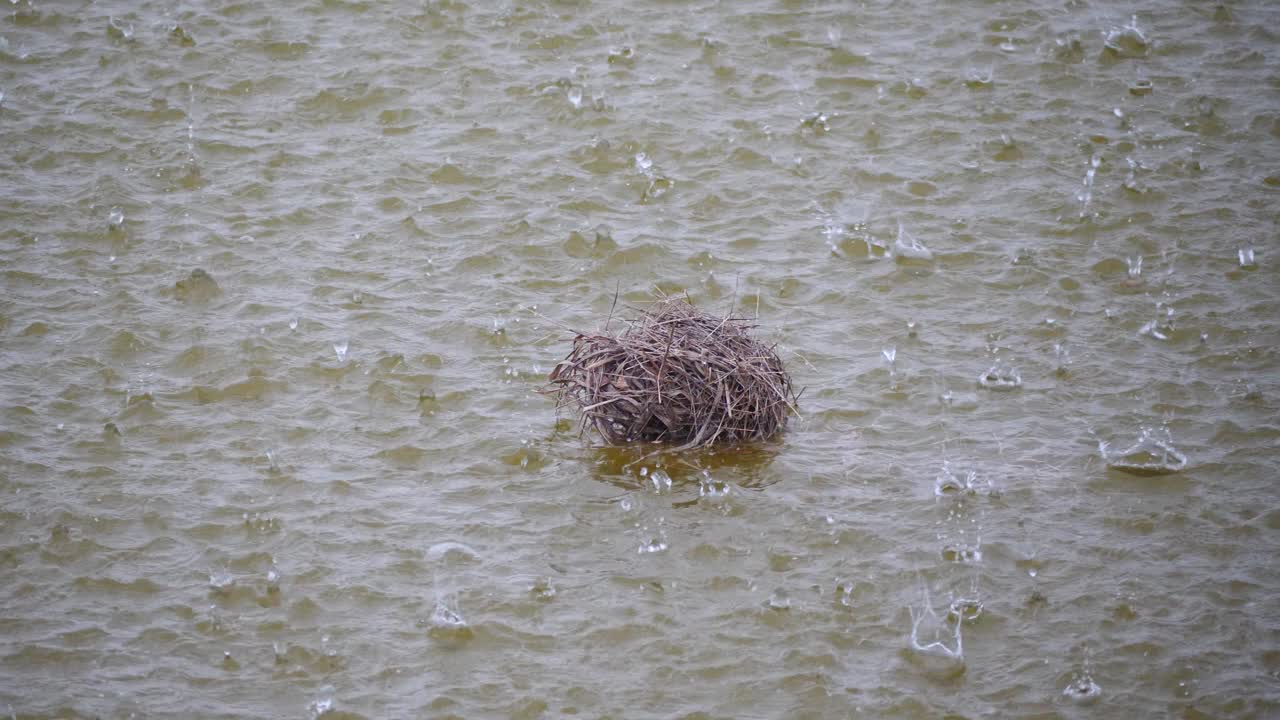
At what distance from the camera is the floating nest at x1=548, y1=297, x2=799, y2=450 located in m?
7.29

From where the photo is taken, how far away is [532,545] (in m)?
7.00

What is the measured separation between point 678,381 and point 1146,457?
292cm

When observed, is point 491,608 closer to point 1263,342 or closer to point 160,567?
point 160,567

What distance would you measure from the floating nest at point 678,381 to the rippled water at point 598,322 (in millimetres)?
241

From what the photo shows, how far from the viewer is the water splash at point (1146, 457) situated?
24.7 feet

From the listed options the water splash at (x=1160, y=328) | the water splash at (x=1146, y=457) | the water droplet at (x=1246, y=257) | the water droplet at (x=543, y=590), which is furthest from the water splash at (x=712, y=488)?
the water droplet at (x=1246, y=257)

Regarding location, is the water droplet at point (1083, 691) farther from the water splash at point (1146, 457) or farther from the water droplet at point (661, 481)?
the water droplet at point (661, 481)

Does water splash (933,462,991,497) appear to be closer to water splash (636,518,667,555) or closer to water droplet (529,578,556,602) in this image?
water splash (636,518,667,555)

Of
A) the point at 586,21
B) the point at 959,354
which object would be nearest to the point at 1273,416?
the point at 959,354

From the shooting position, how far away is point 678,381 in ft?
23.9

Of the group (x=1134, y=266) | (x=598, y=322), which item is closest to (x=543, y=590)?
(x=598, y=322)

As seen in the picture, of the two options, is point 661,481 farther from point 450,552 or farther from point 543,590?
point 450,552

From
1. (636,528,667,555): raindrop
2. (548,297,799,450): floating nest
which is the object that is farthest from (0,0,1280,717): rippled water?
(548,297,799,450): floating nest

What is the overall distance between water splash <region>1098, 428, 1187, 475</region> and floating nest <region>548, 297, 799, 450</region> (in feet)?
6.46
